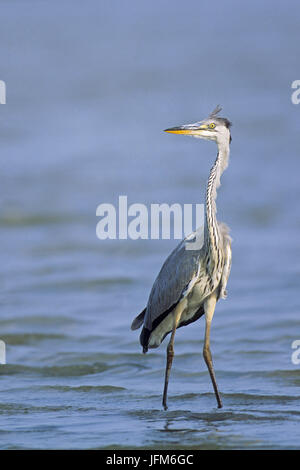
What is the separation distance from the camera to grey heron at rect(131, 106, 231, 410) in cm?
843

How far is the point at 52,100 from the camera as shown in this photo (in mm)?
26703

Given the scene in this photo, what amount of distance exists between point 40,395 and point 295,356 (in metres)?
2.93

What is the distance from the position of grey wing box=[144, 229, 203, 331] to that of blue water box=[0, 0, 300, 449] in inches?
33.1

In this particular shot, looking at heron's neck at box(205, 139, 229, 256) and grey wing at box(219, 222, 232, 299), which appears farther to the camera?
grey wing at box(219, 222, 232, 299)

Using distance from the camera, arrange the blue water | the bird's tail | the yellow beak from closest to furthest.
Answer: the blue water, the yellow beak, the bird's tail

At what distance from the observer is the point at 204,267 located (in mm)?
8516

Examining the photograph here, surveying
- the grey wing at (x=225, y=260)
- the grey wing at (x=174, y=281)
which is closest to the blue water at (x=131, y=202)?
the grey wing at (x=174, y=281)

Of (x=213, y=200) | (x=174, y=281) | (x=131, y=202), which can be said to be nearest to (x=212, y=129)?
(x=213, y=200)

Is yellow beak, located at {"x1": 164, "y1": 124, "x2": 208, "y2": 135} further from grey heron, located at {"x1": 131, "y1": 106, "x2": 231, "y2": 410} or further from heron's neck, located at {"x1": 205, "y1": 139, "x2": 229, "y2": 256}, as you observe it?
heron's neck, located at {"x1": 205, "y1": 139, "x2": 229, "y2": 256}

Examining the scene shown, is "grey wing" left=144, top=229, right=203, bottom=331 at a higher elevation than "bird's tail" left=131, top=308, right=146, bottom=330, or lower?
higher

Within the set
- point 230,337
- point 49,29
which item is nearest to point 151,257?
point 230,337

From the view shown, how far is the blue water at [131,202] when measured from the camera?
27.3 feet

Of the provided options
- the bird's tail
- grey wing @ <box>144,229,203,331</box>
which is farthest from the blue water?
grey wing @ <box>144,229,203,331</box>

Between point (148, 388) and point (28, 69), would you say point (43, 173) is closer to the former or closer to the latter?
point (28, 69)
